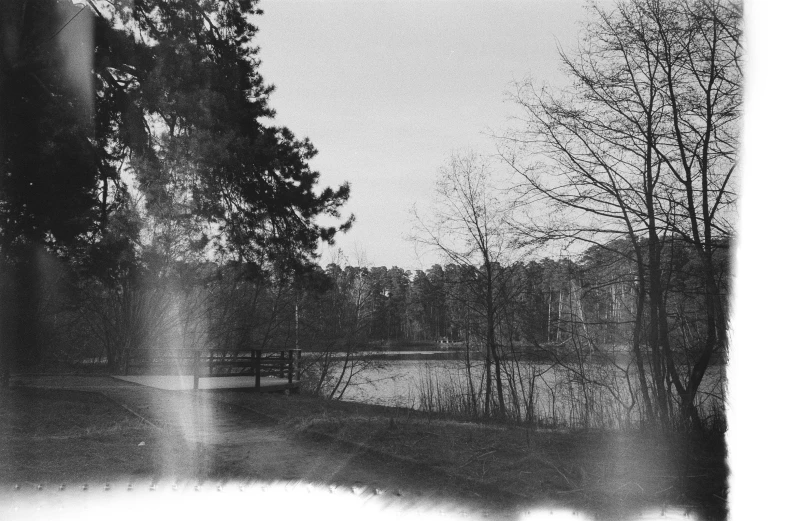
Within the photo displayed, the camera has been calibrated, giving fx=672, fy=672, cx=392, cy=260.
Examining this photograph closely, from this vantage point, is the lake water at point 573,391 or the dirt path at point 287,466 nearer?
the dirt path at point 287,466

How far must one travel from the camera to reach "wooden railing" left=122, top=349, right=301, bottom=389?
15133mm

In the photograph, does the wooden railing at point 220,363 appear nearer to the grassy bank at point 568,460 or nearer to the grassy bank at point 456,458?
the grassy bank at point 456,458

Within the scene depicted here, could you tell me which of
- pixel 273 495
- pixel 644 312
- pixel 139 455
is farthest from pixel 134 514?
pixel 644 312

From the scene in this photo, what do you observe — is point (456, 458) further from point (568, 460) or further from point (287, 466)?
point (287, 466)

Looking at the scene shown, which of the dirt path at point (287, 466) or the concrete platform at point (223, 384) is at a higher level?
the dirt path at point (287, 466)

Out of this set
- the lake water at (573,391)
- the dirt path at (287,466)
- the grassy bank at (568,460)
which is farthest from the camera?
the lake water at (573,391)

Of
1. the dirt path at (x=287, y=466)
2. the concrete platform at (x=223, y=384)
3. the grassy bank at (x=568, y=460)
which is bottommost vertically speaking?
the concrete platform at (x=223, y=384)

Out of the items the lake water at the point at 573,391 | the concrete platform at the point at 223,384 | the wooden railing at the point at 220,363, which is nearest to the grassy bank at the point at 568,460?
the lake water at the point at 573,391

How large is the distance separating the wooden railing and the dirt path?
4.99 meters

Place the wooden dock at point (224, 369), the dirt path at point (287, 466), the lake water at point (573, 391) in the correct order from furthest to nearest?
the wooden dock at point (224, 369) → the lake water at point (573, 391) → the dirt path at point (287, 466)

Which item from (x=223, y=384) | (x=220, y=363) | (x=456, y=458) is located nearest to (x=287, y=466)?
(x=456, y=458)

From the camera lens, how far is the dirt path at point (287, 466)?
5.35m

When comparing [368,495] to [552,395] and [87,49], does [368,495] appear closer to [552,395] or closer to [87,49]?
[552,395]

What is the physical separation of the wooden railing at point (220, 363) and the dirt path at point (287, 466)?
16.4ft
